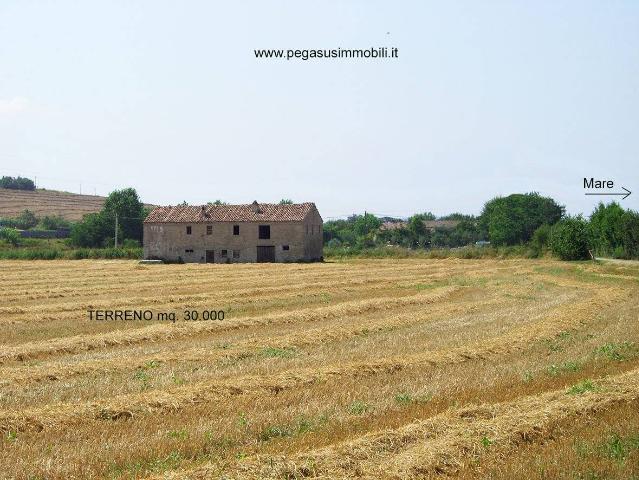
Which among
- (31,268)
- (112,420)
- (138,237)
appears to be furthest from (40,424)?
(138,237)

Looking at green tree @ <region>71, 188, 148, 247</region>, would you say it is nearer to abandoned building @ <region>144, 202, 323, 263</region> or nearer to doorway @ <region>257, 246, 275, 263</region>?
abandoned building @ <region>144, 202, 323, 263</region>

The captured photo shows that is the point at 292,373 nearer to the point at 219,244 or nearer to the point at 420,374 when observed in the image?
the point at 420,374

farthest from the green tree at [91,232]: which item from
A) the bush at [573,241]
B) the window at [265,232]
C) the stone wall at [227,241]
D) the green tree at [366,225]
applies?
the bush at [573,241]

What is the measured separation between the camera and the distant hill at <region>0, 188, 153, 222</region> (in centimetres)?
17162

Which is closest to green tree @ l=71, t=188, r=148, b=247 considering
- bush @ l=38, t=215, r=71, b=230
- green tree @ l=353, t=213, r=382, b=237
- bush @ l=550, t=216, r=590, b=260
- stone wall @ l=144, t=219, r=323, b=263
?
bush @ l=38, t=215, r=71, b=230

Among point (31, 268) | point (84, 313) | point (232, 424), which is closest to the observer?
point (232, 424)

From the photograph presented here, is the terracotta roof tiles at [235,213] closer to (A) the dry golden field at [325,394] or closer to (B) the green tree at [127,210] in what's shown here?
(B) the green tree at [127,210]

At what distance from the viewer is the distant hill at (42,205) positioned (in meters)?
172

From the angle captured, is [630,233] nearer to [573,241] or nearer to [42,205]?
[573,241]

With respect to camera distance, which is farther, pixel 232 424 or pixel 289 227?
pixel 289 227

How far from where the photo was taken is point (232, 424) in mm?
11562

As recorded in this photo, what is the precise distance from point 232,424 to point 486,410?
407cm

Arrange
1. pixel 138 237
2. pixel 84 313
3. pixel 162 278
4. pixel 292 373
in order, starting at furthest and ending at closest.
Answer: pixel 138 237, pixel 162 278, pixel 84 313, pixel 292 373

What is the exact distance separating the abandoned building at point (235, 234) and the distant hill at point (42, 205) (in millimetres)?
87686
